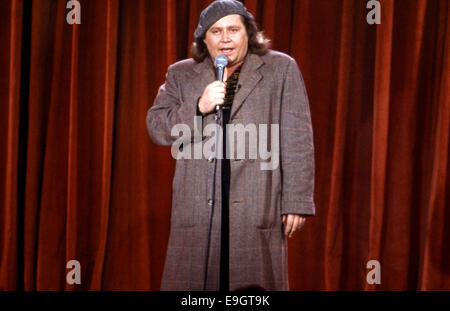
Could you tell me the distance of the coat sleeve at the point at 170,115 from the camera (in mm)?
1903

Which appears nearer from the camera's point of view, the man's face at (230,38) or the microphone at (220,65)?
the microphone at (220,65)

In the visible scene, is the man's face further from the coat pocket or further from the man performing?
the coat pocket

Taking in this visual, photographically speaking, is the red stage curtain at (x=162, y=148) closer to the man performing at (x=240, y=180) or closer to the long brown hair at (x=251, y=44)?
the long brown hair at (x=251, y=44)

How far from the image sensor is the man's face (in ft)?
6.56

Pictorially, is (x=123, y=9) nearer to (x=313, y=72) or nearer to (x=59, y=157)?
(x=59, y=157)

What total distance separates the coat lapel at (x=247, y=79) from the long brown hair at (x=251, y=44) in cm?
7

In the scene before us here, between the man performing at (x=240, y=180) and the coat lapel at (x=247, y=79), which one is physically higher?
the coat lapel at (x=247, y=79)

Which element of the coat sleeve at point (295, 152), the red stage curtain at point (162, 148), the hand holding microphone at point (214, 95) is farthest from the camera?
the red stage curtain at point (162, 148)

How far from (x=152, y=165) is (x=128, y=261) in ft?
1.97

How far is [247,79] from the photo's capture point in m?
1.94

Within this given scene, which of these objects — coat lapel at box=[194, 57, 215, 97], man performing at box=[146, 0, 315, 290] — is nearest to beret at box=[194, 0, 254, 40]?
man performing at box=[146, 0, 315, 290]

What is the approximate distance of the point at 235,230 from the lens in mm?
1896

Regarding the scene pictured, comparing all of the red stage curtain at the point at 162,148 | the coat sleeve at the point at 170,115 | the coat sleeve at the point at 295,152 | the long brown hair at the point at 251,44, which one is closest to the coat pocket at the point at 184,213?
the coat sleeve at the point at 170,115
